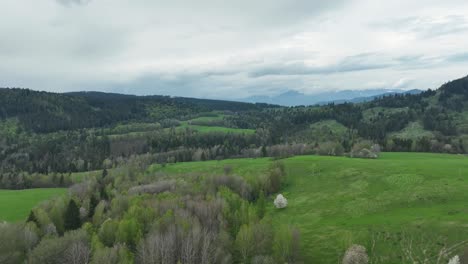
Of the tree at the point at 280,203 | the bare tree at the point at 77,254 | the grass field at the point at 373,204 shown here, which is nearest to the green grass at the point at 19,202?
the bare tree at the point at 77,254

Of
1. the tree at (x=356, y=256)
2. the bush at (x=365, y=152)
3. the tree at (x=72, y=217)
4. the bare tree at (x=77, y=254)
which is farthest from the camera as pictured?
the bush at (x=365, y=152)

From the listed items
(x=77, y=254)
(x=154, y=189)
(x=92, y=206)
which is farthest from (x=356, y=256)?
(x=92, y=206)

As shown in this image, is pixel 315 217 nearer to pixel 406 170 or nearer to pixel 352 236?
pixel 352 236

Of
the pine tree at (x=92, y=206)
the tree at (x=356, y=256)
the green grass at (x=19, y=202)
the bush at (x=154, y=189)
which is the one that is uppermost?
Result: the tree at (x=356, y=256)

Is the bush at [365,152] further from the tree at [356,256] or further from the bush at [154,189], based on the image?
the tree at [356,256]

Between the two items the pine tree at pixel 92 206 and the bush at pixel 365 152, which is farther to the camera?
the bush at pixel 365 152

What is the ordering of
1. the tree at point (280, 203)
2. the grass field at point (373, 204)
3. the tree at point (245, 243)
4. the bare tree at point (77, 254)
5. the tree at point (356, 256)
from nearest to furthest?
the tree at point (356, 256) < the bare tree at point (77, 254) < the grass field at point (373, 204) < the tree at point (245, 243) < the tree at point (280, 203)

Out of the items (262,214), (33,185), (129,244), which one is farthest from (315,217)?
(33,185)
